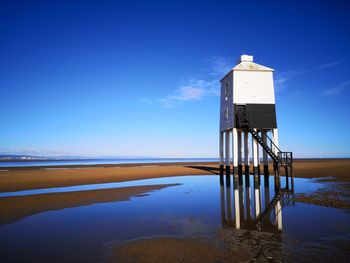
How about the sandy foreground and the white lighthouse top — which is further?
the sandy foreground

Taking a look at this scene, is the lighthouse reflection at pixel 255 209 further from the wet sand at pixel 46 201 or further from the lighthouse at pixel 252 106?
the wet sand at pixel 46 201

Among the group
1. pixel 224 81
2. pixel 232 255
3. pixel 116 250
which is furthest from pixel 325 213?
pixel 224 81

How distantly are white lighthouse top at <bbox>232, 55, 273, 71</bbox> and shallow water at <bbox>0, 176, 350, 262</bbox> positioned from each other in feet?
38.1

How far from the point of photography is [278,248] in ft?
22.8

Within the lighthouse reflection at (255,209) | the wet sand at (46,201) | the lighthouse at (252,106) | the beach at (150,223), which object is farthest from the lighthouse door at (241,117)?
the wet sand at (46,201)

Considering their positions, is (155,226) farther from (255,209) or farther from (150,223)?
(255,209)

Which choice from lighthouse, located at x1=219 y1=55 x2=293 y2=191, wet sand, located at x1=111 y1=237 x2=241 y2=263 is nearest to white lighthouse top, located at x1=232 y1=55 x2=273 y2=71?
lighthouse, located at x1=219 y1=55 x2=293 y2=191

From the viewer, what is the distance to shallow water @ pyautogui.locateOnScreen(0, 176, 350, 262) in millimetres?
7059

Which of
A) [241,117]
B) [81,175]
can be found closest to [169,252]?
[241,117]

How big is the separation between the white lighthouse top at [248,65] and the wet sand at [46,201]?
1353 cm

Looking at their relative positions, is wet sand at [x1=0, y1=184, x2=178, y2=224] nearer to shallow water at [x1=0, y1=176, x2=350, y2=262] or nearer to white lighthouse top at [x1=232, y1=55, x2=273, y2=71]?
shallow water at [x1=0, y1=176, x2=350, y2=262]

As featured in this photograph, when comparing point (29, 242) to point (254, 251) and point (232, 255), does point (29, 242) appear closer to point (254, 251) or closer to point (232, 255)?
point (232, 255)

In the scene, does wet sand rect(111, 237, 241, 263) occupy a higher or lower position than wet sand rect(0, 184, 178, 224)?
higher

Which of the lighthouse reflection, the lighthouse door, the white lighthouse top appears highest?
the white lighthouse top
